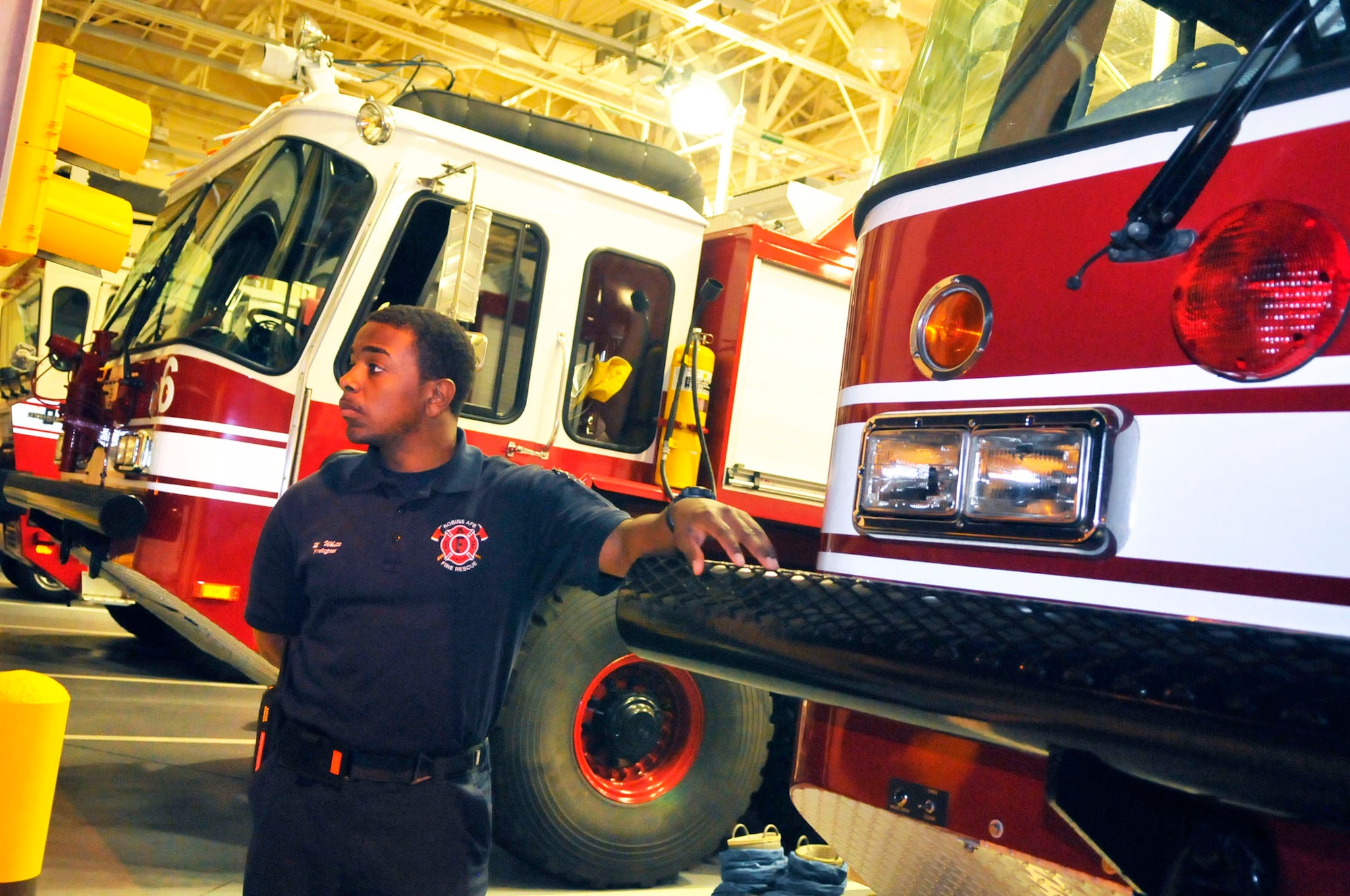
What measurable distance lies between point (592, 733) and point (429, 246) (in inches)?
80.0

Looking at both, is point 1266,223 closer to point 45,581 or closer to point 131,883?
point 131,883

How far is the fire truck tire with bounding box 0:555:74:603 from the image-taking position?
10375 mm

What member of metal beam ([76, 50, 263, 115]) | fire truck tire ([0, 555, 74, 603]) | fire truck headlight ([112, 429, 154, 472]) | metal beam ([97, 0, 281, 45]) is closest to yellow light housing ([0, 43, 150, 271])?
fire truck headlight ([112, 429, 154, 472])

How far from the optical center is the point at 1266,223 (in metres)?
1.70

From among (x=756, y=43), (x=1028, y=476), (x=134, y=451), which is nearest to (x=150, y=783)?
(x=134, y=451)

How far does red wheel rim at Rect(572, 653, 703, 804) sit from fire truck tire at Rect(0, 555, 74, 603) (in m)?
7.49

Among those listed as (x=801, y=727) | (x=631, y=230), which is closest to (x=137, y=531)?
(x=631, y=230)

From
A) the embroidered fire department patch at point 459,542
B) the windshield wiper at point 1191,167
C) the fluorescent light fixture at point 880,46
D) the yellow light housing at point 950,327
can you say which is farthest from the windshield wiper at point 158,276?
the fluorescent light fixture at point 880,46

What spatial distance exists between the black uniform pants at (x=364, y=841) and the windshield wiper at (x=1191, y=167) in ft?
5.24

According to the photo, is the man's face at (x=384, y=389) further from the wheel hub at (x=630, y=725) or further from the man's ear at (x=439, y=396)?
the wheel hub at (x=630, y=725)

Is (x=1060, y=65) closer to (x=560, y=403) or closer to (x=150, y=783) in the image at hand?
(x=560, y=403)

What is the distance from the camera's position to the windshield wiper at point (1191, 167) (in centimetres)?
166

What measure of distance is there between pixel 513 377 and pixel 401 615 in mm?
2662

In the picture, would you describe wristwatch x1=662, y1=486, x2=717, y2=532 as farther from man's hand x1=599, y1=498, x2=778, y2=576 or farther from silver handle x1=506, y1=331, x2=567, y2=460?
silver handle x1=506, y1=331, x2=567, y2=460
